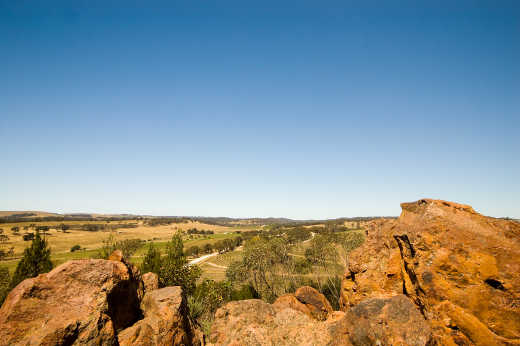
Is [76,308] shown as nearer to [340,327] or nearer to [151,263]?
[340,327]

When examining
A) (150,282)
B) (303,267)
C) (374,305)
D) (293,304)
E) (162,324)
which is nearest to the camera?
(374,305)

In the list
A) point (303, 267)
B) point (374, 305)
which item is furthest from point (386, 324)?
point (303, 267)

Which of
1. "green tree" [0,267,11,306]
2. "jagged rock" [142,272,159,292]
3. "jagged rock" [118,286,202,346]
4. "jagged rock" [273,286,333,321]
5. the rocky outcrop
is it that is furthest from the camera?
"green tree" [0,267,11,306]

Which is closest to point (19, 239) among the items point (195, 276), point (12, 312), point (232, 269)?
point (232, 269)

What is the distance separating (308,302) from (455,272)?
20.3m

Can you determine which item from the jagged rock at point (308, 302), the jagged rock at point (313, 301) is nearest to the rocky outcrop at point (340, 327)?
the jagged rock at point (308, 302)

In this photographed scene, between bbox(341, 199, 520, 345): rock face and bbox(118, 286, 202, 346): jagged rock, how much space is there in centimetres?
940

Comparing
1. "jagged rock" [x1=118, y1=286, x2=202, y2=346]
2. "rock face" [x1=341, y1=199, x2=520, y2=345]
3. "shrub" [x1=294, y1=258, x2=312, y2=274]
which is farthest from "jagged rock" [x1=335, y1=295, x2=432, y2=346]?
"shrub" [x1=294, y1=258, x2=312, y2=274]

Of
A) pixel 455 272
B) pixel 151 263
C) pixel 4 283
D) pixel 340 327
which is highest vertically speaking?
pixel 455 272

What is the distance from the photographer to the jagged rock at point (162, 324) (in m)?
11.9

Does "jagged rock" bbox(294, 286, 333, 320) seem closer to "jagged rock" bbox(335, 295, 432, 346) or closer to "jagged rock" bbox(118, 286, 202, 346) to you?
"jagged rock" bbox(118, 286, 202, 346)

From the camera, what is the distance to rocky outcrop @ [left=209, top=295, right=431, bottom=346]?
9.59 metres

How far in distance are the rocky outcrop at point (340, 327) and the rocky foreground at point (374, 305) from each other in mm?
40

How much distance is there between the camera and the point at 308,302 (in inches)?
1113
